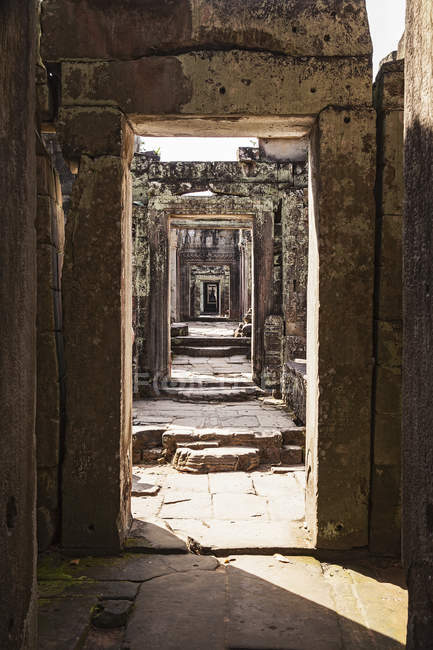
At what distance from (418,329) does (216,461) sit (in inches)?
162

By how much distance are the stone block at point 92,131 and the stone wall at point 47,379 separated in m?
0.19

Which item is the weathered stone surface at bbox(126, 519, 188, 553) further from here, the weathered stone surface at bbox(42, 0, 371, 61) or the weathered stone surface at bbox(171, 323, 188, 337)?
the weathered stone surface at bbox(171, 323, 188, 337)

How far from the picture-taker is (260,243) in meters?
8.66

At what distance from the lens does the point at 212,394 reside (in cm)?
801

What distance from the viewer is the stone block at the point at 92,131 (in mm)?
3135

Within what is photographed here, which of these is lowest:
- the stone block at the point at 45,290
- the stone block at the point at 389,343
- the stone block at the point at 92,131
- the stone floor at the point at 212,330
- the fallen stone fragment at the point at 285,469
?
the fallen stone fragment at the point at 285,469

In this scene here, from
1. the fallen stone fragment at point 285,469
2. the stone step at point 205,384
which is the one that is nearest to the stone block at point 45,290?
the fallen stone fragment at point 285,469

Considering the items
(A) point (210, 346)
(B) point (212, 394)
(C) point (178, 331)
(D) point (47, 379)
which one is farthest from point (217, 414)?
(C) point (178, 331)

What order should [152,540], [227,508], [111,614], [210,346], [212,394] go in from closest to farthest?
1. [111,614]
2. [152,540]
3. [227,508]
4. [212,394]
5. [210,346]

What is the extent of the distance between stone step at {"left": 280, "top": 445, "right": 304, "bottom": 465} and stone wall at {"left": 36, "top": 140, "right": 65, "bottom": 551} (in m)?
2.86

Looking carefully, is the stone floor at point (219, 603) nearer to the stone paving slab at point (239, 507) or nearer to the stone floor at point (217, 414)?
the stone paving slab at point (239, 507)

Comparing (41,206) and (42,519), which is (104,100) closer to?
(41,206)

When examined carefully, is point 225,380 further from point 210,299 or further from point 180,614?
point 210,299

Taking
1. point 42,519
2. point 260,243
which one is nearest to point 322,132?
point 42,519
